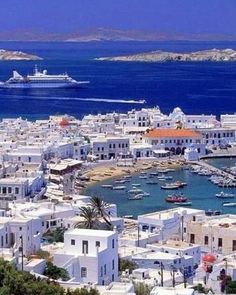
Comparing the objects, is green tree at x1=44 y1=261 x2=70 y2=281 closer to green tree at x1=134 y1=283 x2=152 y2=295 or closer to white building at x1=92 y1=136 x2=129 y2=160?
green tree at x1=134 y1=283 x2=152 y2=295

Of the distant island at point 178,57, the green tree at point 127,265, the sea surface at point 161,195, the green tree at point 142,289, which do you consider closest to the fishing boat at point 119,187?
the sea surface at point 161,195

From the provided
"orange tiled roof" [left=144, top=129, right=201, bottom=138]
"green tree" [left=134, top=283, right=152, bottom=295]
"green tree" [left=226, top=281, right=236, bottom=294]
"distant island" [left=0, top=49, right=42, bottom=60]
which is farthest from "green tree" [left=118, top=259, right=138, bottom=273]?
"distant island" [left=0, top=49, right=42, bottom=60]

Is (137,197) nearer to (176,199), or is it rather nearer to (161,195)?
(161,195)

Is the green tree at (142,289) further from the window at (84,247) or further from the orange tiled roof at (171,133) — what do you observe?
the orange tiled roof at (171,133)

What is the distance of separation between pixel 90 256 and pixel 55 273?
821 millimetres

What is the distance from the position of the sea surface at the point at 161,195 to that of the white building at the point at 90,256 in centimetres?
1276

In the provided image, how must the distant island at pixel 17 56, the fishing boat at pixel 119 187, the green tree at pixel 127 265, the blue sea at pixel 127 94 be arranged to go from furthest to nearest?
1. the distant island at pixel 17 56
2. the blue sea at pixel 127 94
3. the fishing boat at pixel 119 187
4. the green tree at pixel 127 265

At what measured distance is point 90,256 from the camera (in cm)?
1994

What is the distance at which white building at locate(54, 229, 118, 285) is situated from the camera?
19.8m

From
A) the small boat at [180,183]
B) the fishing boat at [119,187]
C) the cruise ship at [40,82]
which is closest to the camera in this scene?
the fishing boat at [119,187]

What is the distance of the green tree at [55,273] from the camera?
19281 mm

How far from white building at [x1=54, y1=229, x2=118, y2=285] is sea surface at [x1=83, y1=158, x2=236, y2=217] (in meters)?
12.8

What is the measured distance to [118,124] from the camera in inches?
2191

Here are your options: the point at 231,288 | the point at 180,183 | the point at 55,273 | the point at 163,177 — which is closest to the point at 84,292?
the point at 55,273
